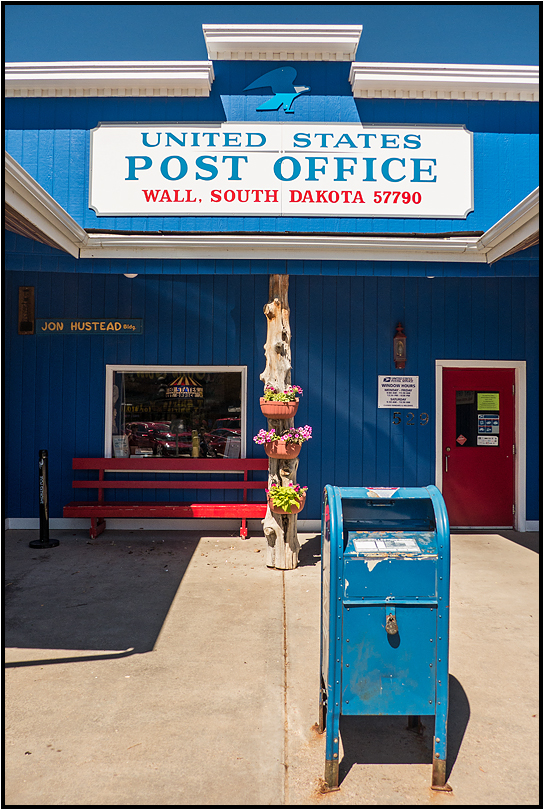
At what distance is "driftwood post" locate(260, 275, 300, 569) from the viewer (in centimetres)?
632

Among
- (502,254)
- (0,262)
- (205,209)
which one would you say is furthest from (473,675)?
(205,209)

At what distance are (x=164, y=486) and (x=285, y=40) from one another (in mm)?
6510

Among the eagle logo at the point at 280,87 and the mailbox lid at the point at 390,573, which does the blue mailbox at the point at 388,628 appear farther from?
the eagle logo at the point at 280,87

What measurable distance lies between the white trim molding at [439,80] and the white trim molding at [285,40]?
36 centimetres

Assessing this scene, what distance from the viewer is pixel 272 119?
7426 mm

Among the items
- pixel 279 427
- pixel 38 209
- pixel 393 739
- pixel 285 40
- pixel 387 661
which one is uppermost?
pixel 285 40

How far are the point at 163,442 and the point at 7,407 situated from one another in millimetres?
2339

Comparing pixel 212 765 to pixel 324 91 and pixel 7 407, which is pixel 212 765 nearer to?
pixel 7 407

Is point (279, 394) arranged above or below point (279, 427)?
above

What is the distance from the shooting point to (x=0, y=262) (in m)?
4.46

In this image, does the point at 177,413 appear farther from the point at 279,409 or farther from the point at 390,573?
the point at 390,573

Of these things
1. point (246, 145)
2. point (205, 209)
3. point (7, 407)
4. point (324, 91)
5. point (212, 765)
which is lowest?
point (212, 765)

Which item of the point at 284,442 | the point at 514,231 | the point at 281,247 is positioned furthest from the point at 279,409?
the point at 514,231

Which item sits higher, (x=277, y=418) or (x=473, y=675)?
(x=277, y=418)
